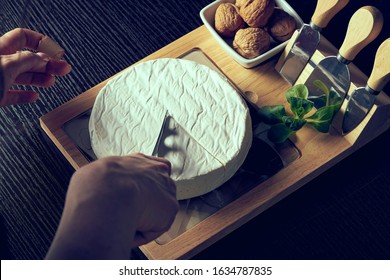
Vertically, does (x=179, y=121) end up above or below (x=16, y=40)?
below

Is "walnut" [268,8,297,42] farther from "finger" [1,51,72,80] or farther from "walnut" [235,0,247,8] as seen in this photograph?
"finger" [1,51,72,80]

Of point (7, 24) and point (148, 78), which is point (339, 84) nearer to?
point (148, 78)

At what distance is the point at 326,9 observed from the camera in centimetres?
104

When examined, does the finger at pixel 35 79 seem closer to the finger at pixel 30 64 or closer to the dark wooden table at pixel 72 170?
the finger at pixel 30 64

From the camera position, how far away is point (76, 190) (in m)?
0.69

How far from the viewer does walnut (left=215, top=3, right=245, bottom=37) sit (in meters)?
1.13

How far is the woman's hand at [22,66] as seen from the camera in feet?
3.25

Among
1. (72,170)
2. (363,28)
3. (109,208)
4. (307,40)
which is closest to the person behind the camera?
(109,208)

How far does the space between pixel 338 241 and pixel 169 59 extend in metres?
0.47

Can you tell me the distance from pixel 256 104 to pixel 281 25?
0.15m

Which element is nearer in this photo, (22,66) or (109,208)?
(109,208)

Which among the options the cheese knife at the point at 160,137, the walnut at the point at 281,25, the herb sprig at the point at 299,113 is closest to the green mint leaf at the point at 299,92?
the herb sprig at the point at 299,113

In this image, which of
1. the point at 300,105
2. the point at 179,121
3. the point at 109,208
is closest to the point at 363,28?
Answer: the point at 300,105

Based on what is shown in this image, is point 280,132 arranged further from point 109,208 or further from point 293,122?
point 109,208
